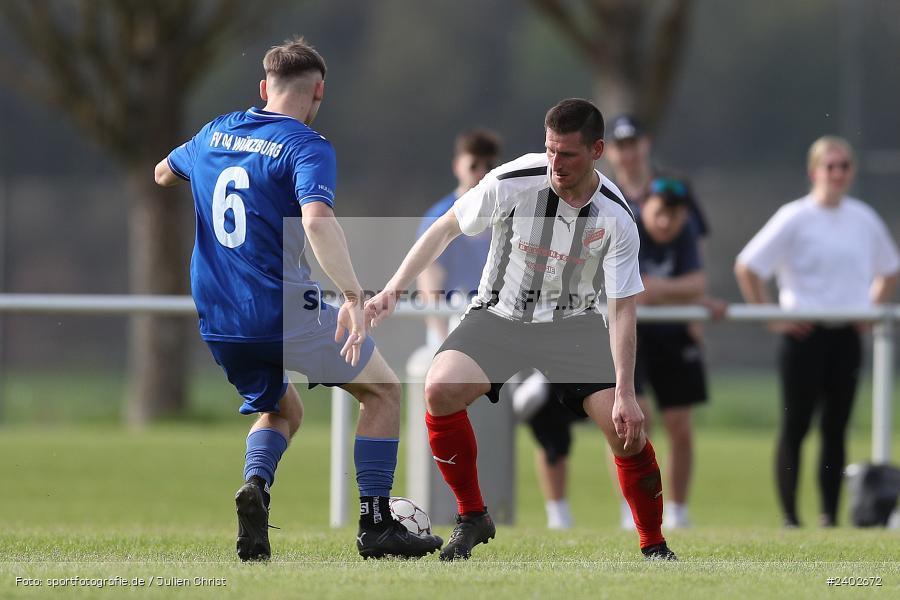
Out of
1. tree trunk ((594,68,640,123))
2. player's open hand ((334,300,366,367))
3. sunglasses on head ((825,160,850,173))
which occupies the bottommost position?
player's open hand ((334,300,366,367))

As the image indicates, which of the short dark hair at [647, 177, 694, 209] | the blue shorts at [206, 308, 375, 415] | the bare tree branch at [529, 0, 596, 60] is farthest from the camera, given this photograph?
the bare tree branch at [529, 0, 596, 60]

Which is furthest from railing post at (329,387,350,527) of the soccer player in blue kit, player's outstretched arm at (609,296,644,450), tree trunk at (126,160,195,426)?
tree trunk at (126,160,195,426)

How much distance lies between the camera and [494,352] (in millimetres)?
5406

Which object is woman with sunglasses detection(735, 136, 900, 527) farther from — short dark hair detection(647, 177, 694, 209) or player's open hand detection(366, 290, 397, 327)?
player's open hand detection(366, 290, 397, 327)

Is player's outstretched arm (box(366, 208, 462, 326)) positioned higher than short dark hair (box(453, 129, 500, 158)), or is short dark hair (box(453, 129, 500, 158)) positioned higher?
short dark hair (box(453, 129, 500, 158))

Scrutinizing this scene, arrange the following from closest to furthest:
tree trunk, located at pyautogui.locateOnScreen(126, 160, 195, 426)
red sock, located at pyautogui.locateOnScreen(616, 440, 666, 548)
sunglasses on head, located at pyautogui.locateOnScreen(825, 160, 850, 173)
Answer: red sock, located at pyautogui.locateOnScreen(616, 440, 666, 548), sunglasses on head, located at pyautogui.locateOnScreen(825, 160, 850, 173), tree trunk, located at pyautogui.locateOnScreen(126, 160, 195, 426)

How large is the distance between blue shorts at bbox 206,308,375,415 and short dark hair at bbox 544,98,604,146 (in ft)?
3.61

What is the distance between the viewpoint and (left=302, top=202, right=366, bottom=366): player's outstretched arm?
489 cm

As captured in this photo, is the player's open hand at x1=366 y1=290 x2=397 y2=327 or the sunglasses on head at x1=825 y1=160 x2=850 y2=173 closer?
the player's open hand at x1=366 y1=290 x2=397 y2=327

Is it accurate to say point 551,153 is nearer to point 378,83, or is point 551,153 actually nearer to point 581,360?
point 581,360

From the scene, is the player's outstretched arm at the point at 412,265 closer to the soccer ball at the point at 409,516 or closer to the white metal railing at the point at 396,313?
the soccer ball at the point at 409,516

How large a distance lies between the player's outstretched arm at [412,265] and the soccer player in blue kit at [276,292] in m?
0.12

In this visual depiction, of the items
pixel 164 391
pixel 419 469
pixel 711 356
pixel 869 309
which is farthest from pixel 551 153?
pixel 711 356

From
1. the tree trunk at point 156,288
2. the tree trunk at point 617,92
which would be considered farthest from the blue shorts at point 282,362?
the tree trunk at point 156,288
